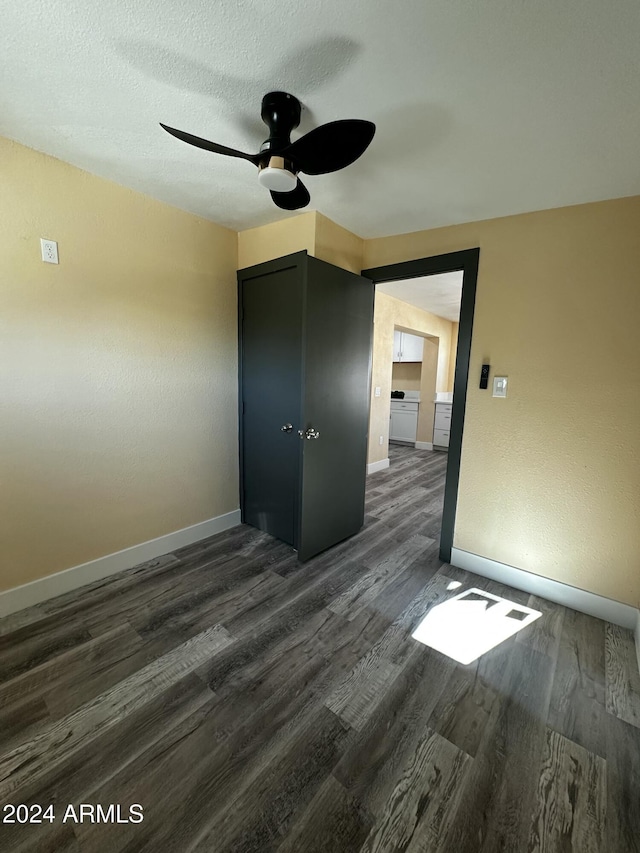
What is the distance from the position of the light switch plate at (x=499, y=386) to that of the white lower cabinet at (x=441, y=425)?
12.9 feet

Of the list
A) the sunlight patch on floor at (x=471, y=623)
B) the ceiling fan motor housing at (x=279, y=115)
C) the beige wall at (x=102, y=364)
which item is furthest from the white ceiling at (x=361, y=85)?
the sunlight patch on floor at (x=471, y=623)

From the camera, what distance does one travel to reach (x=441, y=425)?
6121 millimetres

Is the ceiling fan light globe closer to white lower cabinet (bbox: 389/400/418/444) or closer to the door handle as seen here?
the door handle

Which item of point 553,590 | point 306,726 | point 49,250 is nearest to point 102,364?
point 49,250

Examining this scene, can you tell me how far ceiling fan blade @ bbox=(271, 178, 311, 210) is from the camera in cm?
156

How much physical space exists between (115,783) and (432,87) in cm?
269

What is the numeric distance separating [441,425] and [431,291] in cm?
269

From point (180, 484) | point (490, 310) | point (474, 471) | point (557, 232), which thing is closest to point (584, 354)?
point (490, 310)

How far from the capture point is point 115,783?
3.69 feet

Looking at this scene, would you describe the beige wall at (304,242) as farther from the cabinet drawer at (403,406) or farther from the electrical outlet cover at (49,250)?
the cabinet drawer at (403,406)

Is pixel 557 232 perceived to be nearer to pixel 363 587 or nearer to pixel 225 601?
pixel 363 587

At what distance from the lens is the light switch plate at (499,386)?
2211 millimetres

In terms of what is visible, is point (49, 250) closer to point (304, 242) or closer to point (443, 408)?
point (304, 242)

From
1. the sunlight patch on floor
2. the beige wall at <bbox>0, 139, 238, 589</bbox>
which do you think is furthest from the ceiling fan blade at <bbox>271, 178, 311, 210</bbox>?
the sunlight patch on floor
